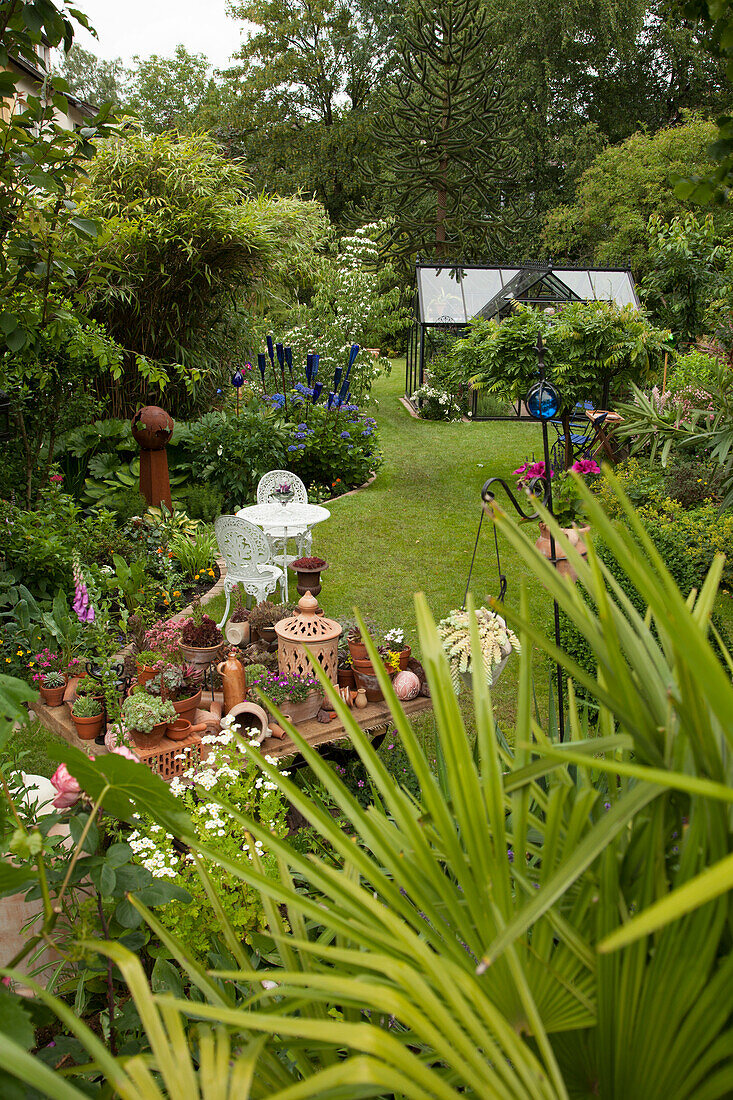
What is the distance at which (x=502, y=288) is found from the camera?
1219cm

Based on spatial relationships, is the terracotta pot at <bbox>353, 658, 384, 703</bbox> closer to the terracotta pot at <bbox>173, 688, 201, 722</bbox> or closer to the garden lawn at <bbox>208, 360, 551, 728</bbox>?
the terracotta pot at <bbox>173, 688, 201, 722</bbox>

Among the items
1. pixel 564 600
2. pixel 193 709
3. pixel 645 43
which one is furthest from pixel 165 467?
pixel 645 43

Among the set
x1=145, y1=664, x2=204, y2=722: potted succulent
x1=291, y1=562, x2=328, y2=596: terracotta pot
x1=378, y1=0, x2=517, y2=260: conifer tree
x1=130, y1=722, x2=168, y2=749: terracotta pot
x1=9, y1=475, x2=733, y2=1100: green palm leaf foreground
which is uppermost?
x1=378, y1=0, x2=517, y2=260: conifer tree

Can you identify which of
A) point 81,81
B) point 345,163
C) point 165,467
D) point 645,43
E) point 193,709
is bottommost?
point 193,709

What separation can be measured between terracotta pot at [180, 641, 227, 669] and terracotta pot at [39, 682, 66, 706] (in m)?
0.58

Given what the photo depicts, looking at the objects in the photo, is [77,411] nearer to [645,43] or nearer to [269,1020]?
[269,1020]

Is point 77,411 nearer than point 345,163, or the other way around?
point 77,411

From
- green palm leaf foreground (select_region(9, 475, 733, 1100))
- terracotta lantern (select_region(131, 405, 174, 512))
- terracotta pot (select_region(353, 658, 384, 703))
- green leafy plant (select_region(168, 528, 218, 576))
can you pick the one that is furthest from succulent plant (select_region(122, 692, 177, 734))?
terracotta lantern (select_region(131, 405, 174, 512))

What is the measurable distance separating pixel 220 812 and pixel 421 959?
58.7 inches

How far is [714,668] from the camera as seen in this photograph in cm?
46

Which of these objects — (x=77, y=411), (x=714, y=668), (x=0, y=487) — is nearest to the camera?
(x=714, y=668)

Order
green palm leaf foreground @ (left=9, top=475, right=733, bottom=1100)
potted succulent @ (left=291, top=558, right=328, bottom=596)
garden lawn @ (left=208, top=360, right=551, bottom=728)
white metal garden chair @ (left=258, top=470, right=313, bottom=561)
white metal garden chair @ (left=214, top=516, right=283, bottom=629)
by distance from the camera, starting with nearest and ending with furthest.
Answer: green palm leaf foreground @ (left=9, top=475, right=733, bottom=1100), potted succulent @ (left=291, top=558, right=328, bottom=596), white metal garden chair @ (left=214, top=516, right=283, bottom=629), garden lawn @ (left=208, top=360, right=551, bottom=728), white metal garden chair @ (left=258, top=470, right=313, bottom=561)

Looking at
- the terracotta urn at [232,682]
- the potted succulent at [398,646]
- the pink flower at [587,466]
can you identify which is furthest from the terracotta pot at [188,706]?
the pink flower at [587,466]

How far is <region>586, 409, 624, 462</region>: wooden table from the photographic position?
267 inches
